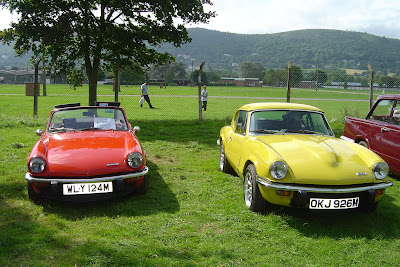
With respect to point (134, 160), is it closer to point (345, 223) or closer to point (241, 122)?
point (241, 122)

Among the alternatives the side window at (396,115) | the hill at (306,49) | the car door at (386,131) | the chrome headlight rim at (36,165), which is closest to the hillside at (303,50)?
the hill at (306,49)

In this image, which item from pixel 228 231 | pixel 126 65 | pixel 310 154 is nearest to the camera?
pixel 228 231

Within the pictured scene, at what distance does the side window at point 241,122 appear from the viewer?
562cm

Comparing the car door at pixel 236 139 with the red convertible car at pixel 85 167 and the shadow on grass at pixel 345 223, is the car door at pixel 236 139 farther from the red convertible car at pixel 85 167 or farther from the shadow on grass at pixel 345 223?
the red convertible car at pixel 85 167

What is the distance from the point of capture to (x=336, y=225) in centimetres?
413

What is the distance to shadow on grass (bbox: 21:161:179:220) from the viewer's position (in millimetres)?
4445

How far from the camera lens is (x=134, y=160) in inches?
188

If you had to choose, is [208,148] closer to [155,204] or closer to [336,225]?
[155,204]

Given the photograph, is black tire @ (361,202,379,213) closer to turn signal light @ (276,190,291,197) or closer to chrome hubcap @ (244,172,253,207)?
turn signal light @ (276,190,291,197)

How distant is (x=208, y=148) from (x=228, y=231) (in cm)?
524

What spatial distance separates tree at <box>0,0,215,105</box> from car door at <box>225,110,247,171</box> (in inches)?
302

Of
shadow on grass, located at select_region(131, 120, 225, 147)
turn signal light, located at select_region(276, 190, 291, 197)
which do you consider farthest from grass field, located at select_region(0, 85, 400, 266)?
shadow on grass, located at select_region(131, 120, 225, 147)

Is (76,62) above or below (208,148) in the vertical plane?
above

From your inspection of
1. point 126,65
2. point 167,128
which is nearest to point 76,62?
point 126,65
